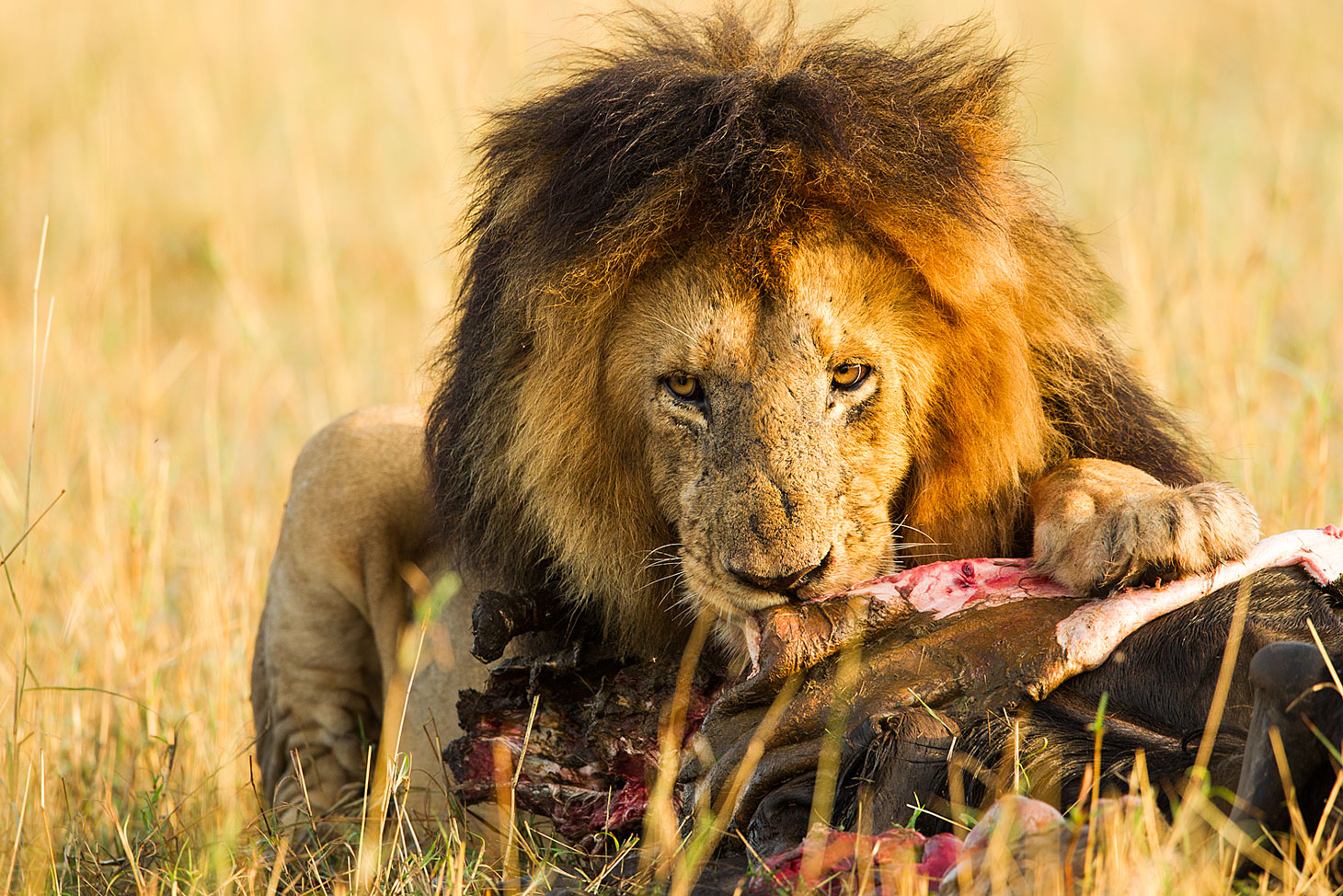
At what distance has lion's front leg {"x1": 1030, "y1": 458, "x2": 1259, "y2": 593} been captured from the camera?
94.3 inches

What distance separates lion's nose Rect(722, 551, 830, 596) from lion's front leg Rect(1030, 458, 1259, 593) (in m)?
0.42

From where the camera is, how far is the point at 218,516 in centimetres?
493

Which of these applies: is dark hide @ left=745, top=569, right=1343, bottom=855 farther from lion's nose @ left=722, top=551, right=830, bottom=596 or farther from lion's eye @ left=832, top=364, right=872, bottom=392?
lion's eye @ left=832, top=364, right=872, bottom=392

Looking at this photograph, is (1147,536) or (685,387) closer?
(1147,536)

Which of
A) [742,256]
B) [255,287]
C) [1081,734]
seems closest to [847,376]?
[742,256]

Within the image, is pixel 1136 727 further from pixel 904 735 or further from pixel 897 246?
pixel 897 246

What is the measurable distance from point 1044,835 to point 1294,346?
4.62 meters

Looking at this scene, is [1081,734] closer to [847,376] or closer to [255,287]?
[847,376]

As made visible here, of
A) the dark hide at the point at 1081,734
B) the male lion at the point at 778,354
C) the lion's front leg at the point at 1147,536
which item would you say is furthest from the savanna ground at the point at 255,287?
the male lion at the point at 778,354

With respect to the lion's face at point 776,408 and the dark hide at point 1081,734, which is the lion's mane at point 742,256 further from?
the dark hide at point 1081,734

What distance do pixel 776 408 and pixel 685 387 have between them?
240 mm

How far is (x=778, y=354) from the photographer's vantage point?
2676 mm

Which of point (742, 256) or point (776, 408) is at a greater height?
point (742, 256)

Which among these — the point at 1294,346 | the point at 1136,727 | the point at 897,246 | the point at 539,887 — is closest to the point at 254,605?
the point at 539,887
